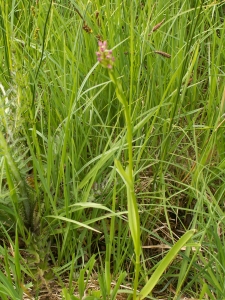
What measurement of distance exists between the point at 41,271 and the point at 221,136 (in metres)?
0.64

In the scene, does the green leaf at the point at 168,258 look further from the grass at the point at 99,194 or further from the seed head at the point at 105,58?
the seed head at the point at 105,58

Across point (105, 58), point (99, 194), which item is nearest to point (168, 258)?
point (99, 194)

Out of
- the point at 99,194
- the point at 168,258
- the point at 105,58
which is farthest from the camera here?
the point at 99,194

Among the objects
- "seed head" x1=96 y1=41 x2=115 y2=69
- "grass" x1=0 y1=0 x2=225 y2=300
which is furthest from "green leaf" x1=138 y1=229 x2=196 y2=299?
"seed head" x1=96 y1=41 x2=115 y2=69

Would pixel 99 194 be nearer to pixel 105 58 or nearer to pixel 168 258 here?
pixel 168 258

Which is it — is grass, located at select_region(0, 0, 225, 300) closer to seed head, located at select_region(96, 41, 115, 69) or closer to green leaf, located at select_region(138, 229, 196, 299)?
green leaf, located at select_region(138, 229, 196, 299)

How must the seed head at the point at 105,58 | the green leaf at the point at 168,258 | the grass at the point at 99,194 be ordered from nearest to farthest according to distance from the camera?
the seed head at the point at 105,58
the green leaf at the point at 168,258
the grass at the point at 99,194

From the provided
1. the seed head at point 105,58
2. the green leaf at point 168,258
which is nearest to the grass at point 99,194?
the green leaf at point 168,258

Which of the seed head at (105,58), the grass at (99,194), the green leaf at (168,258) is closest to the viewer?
the seed head at (105,58)

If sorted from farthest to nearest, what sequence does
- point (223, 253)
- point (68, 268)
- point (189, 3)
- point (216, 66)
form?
point (189, 3), point (216, 66), point (68, 268), point (223, 253)

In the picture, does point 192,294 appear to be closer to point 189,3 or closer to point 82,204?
point 82,204

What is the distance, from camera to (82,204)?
104cm

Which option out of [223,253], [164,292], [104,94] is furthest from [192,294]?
[104,94]

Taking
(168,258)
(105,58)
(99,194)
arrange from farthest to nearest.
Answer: (99,194), (168,258), (105,58)
